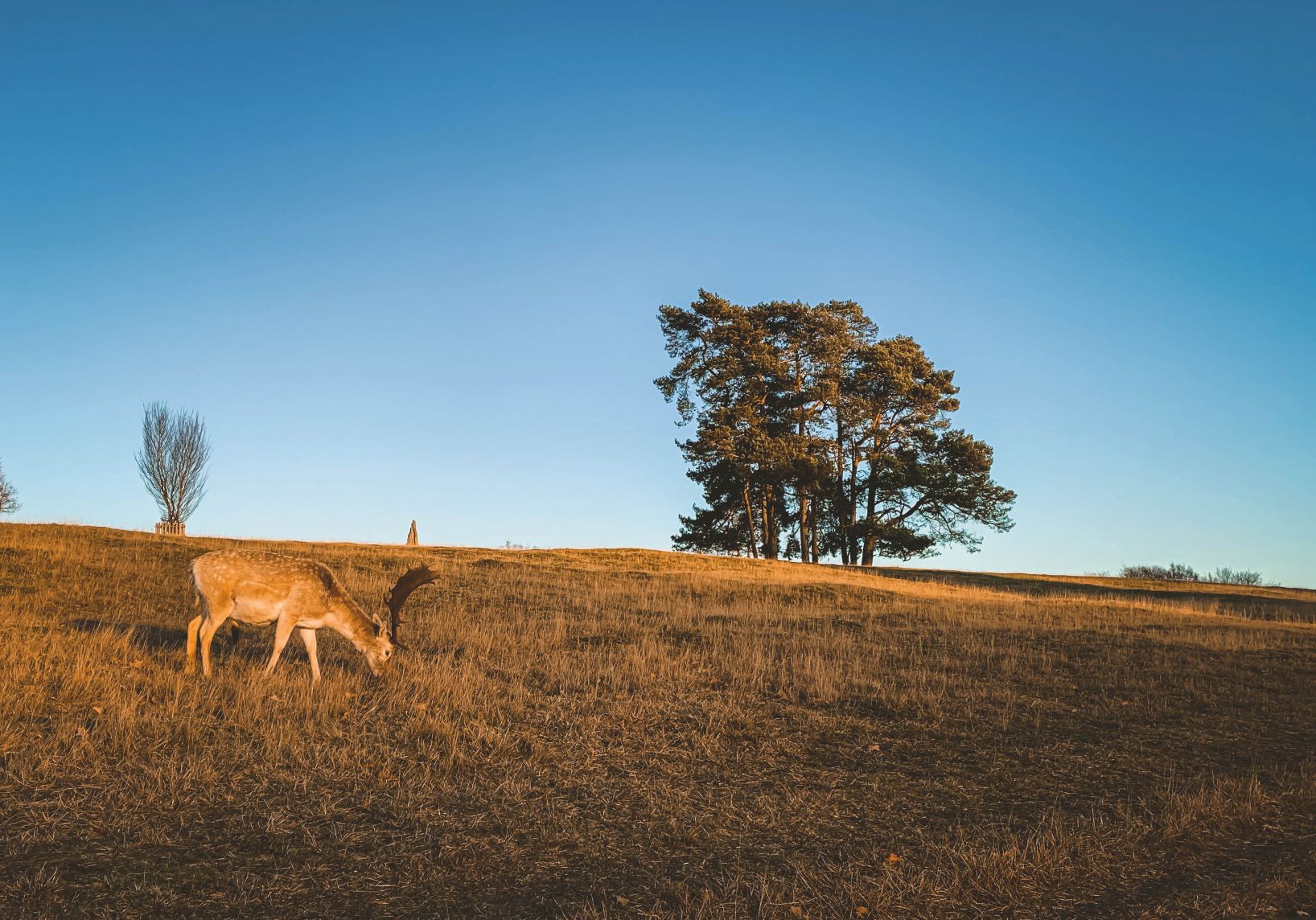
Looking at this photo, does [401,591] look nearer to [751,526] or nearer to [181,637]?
[181,637]

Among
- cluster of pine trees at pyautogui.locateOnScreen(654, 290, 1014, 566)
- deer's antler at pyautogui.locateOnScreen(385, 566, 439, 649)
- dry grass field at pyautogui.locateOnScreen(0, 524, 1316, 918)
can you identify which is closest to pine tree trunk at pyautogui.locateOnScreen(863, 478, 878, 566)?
cluster of pine trees at pyautogui.locateOnScreen(654, 290, 1014, 566)

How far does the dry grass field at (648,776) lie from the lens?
5973 millimetres

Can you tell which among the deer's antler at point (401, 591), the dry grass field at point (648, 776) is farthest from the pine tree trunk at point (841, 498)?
the deer's antler at point (401, 591)

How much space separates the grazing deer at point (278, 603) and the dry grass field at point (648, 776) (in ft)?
1.75

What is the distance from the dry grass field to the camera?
597 centimetres

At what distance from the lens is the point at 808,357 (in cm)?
4759

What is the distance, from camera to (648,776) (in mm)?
8531

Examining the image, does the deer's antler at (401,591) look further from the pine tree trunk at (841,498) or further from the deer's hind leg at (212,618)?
the pine tree trunk at (841,498)

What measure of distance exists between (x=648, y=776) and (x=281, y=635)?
595cm

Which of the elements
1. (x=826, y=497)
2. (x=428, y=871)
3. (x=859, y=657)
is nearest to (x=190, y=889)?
(x=428, y=871)

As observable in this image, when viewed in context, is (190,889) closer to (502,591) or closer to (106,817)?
(106,817)

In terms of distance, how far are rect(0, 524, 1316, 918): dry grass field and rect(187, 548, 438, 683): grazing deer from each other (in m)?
0.53

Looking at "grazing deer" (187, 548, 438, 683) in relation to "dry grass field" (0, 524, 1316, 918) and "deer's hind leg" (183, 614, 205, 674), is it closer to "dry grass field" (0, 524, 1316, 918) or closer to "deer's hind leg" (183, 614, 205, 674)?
Result: "deer's hind leg" (183, 614, 205, 674)

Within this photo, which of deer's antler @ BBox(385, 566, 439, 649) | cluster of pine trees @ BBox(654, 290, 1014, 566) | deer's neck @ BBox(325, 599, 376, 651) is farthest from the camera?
cluster of pine trees @ BBox(654, 290, 1014, 566)
